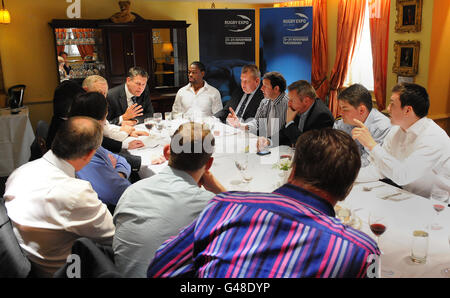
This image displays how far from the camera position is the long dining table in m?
1.58

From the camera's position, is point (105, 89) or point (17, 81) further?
point (17, 81)

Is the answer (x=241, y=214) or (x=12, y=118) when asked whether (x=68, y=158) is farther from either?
(x=12, y=118)

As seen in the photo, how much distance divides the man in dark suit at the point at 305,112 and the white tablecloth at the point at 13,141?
11.5 feet

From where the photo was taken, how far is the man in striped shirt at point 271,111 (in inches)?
162

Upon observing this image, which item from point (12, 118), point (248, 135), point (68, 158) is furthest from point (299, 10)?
point (68, 158)

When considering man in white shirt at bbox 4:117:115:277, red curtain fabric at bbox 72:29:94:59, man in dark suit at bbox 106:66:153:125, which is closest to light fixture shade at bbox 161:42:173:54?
red curtain fabric at bbox 72:29:94:59

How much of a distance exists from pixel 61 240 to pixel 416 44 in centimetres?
513

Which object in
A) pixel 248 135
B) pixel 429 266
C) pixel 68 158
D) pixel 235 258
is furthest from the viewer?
pixel 248 135

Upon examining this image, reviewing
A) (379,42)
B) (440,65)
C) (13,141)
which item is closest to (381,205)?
(440,65)

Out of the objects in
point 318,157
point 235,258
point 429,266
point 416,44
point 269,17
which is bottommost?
point 429,266

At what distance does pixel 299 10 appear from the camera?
667cm

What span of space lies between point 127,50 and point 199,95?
195cm

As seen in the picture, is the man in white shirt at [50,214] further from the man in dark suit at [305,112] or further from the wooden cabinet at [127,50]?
the wooden cabinet at [127,50]

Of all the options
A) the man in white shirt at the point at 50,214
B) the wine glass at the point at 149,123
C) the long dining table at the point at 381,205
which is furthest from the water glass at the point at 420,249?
the wine glass at the point at 149,123
